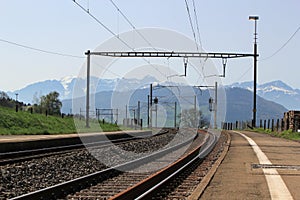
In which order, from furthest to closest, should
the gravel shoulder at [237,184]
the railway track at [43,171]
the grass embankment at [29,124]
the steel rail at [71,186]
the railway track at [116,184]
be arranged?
the grass embankment at [29,124]
the railway track at [43,171]
the gravel shoulder at [237,184]
the railway track at [116,184]
the steel rail at [71,186]

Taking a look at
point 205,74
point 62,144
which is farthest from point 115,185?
point 205,74

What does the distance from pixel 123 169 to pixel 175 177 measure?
309cm

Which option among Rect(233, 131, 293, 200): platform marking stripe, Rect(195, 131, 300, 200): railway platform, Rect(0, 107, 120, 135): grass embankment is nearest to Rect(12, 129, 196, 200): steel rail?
Rect(195, 131, 300, 200): railway platform

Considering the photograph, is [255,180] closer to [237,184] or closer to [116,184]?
[237,184]

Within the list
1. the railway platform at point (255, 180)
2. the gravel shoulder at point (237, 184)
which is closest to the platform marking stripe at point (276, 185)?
the railway platform at point (255, 180)

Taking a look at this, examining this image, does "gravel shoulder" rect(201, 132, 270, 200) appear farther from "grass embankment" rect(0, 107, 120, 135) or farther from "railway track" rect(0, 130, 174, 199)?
"grass embankment" rect(0, 107, 120, 135)

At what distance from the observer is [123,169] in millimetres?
19594

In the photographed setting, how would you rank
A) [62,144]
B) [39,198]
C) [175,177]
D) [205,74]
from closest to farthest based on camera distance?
[39,198] → [175,177] → [62,144] → [205,74]

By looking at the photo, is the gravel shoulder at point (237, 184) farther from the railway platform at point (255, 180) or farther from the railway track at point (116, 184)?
the railway track at point (116, 184)

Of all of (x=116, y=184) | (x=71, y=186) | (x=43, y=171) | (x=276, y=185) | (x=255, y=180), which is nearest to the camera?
(x=71, y=186)

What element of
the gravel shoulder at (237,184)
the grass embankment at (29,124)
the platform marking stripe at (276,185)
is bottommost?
the gravel shoulder at (237,184)

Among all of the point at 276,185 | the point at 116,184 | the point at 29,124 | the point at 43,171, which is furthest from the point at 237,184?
the point at 29,124

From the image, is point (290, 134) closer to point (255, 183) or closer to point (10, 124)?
point (10, 124)

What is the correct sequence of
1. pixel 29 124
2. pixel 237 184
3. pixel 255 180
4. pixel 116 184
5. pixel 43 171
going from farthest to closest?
pixel 29 124 → pixel 43 171 → pixel 255 180 → pixel 116 184 → pixel 237 184
